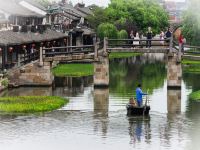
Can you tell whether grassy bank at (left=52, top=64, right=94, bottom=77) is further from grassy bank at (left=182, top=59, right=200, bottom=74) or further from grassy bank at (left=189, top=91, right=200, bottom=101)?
grassy bank at (left=189, top=91, right=200, bottom=101)

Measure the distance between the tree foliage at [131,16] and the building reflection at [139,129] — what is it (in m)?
87.3

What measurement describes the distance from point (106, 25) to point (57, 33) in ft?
87.6

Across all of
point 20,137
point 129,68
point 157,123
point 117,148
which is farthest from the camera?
point 129,68

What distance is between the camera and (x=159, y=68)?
10969 cm

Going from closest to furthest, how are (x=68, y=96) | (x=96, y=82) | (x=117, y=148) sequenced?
1. (x=117, y=148)
2. (x=68, y=96)
3. (x=96, y=82)

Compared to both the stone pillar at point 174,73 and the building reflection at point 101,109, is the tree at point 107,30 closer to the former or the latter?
the stone pillar at point 174,73

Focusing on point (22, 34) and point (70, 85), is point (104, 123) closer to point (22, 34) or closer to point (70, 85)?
point (70, 85)

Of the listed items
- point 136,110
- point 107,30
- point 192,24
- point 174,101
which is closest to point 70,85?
point 174,101

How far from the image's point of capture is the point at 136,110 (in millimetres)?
60812

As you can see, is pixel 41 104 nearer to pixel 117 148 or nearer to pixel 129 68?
pixel 117 148

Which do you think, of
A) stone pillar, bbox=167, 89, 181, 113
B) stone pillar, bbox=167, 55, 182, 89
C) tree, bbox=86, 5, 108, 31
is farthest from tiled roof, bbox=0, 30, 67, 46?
tree, bbox=86, 5, 108, 31

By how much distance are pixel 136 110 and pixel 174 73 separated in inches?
749

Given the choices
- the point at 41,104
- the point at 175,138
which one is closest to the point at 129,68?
the point at 41,104

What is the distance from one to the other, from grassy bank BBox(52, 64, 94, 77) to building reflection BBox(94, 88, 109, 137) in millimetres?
14577
